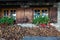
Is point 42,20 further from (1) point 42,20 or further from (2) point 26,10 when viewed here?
(2) point 26,10

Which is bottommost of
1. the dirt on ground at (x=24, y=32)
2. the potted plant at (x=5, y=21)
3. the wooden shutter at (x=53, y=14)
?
the dirt on ground at (x=24, y=32)

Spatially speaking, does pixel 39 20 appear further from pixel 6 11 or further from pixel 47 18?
pixel 6 11

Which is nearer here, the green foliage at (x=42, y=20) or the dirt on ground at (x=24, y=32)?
the dirt on ground at (x=24, y=32)

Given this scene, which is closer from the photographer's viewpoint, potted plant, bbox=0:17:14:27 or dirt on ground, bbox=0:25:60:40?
dirt on ground, bbox=0:25:60:40

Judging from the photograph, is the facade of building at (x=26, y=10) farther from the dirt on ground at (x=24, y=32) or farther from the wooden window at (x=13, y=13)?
the dirt on ground at (x=24, y=32)

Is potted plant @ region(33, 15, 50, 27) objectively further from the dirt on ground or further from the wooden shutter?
the dirt on ground

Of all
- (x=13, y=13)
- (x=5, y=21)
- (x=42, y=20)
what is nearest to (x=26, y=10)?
(x=13, y=13)

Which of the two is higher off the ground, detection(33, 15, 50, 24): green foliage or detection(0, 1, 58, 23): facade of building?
detection(0, 1, 58, 23): facade of building

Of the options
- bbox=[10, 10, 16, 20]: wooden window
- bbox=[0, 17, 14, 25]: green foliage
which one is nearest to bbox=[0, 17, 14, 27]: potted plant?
bbox=[0, 17, 14, 25]: green foliage

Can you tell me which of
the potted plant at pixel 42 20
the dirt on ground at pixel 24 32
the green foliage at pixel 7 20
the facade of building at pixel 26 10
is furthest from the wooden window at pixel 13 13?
the dirt on ground at pixel 24 32

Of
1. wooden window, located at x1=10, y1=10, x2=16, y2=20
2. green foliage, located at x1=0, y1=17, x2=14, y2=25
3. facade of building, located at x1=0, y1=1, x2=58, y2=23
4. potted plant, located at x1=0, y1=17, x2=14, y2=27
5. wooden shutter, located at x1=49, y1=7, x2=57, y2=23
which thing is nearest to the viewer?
potted plant, located at x1=0, y1=17, x2=14, y2=27

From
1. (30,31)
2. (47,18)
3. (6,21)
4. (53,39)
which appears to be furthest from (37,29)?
(53,39)

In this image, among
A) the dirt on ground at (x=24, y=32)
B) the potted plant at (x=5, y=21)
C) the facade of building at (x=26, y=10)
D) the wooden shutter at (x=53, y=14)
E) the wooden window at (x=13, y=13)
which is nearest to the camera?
the dirt on ground at (x=24, y=32)

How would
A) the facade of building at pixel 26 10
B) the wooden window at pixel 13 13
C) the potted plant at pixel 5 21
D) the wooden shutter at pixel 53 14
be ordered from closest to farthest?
the potted plant at pixel 5 21 < the facade of building at pixel 26 10 < the wooden shutter at pixel 53 14 < the wooden window at pixel 13 13
